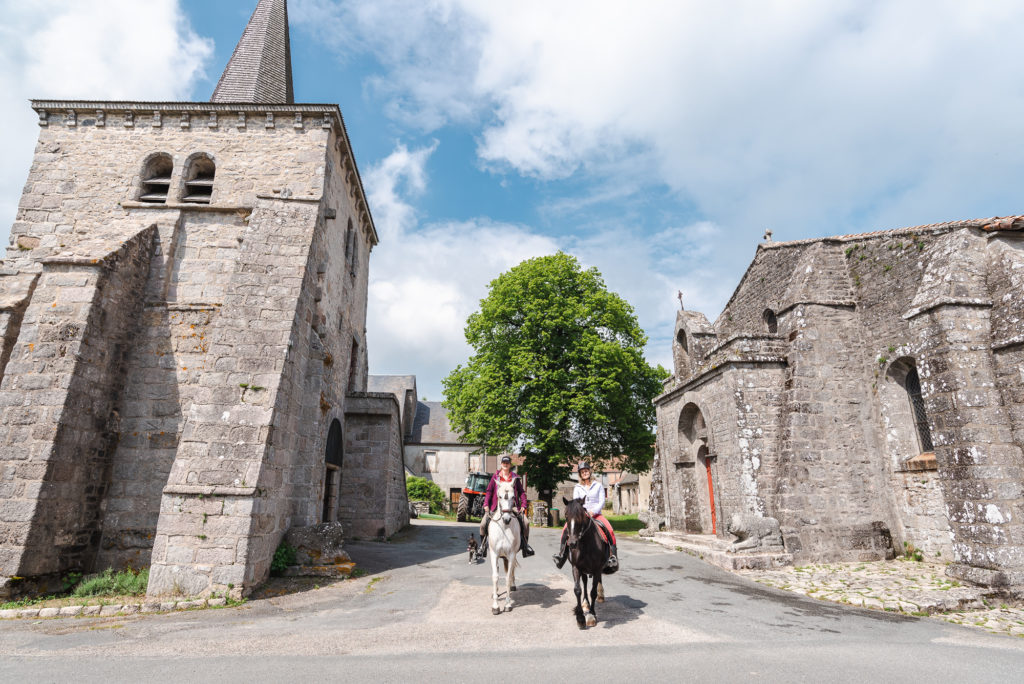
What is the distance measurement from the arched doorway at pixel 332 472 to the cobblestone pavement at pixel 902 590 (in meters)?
9.51

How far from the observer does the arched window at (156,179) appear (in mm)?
11328

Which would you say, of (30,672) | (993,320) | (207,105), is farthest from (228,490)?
(993,320)

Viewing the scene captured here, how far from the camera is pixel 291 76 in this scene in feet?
49.1

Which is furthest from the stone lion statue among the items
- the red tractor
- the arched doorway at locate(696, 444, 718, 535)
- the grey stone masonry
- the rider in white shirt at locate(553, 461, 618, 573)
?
the red tractor

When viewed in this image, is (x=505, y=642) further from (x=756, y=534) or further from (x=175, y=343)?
(x=175, y=343)

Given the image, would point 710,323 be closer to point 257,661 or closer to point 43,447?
point 257,661

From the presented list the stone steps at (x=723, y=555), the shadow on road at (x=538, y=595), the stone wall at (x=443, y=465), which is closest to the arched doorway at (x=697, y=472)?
the stone steps at (x=723, y=555)

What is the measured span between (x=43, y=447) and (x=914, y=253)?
16.6 metres

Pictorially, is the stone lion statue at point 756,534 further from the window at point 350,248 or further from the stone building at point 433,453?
the stone building at point 433,453

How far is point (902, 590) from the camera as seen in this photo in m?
7.93

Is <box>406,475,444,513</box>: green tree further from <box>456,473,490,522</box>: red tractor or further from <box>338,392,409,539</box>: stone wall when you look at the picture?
<box>338,392,409,539</box>: stone wall

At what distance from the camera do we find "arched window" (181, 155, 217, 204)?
11.3 meters

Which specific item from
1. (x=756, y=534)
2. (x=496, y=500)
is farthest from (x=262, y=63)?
(x=756, y=534)

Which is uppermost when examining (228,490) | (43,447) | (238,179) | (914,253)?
(238,179)
